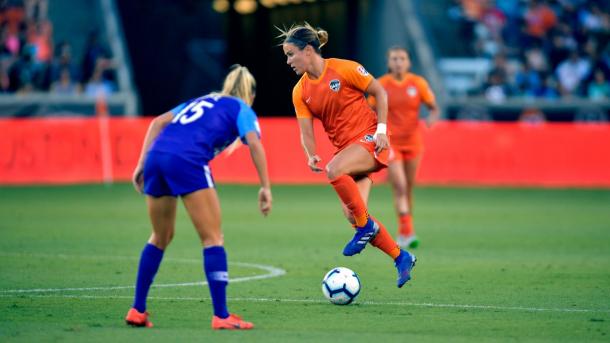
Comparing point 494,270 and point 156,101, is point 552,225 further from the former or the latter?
point 156,101

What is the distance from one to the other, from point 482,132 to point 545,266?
14.2 meters

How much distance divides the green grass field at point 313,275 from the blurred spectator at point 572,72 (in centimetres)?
978

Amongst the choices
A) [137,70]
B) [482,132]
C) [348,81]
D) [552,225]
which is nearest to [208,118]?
[348,81]

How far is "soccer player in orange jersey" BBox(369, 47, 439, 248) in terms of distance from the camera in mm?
15266

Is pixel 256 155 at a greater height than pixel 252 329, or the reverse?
pixel 256 155

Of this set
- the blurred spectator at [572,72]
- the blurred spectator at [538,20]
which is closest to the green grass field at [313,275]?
the blurred spectator at [572,72]

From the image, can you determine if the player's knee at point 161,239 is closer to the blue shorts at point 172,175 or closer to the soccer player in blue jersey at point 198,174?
the soccer player in blue jersey at point 198,174

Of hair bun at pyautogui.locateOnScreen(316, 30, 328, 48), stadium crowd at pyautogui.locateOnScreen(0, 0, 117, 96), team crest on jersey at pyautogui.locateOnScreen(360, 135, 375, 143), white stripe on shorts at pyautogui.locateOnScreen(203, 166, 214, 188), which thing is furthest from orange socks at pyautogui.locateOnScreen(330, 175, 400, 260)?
stadium crowd at pyautogui.locateOnScreen(0, 0, 117, 96)

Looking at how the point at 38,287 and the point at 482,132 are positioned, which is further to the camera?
the point at 482,132

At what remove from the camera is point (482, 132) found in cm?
2672

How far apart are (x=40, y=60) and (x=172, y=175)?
74.0ft

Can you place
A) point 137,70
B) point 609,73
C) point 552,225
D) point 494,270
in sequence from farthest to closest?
1. point 137,70
2. point 609,73
3. point 552,225
4. point 494,270

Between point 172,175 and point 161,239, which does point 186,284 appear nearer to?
point 161,239

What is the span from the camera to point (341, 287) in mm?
9562
